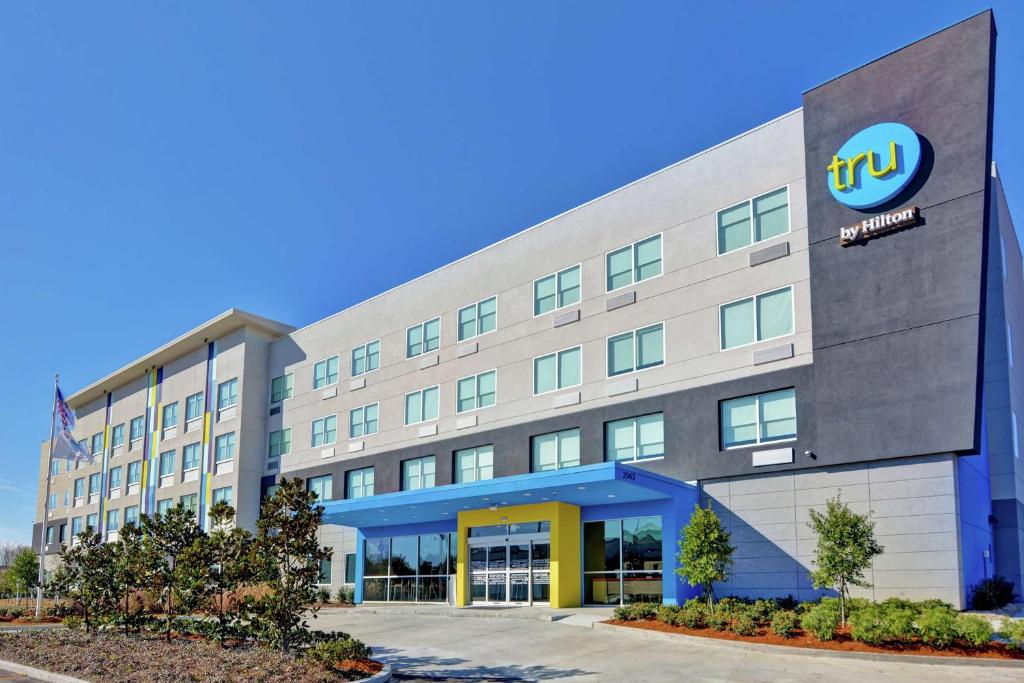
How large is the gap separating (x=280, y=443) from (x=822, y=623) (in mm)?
31170

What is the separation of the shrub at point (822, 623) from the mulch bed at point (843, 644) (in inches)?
5.3

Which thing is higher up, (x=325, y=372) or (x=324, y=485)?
(x=325, y=372)

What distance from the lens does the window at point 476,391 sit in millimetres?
32406

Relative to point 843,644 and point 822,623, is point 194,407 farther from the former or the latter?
point 843,644

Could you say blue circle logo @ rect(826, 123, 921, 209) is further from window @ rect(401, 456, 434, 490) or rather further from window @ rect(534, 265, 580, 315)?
window @ rect(401, 456, 434, 490)

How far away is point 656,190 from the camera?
92.2ft

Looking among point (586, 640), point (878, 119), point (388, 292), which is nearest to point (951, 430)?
point (878, 119)

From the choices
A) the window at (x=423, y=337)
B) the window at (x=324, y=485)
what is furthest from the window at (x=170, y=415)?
the window at (x=423, y=337)

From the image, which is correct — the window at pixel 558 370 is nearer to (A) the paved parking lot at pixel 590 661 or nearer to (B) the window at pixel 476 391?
(B) the window at pixel 476 391

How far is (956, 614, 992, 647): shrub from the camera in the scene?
51.3 ft

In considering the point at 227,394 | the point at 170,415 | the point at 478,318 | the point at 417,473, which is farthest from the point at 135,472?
the point at 478,318

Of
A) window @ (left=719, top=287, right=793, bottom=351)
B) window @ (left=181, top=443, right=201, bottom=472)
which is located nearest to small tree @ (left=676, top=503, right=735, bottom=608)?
window @ (left=719, top=287, right=793, bottom=351)

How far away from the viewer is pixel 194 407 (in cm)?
4794

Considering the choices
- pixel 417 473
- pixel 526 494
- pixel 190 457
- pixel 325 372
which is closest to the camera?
pixel 526 494
